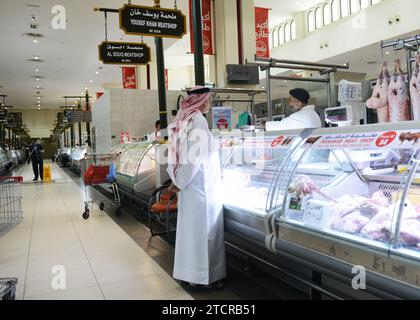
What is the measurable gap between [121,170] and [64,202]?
177 cm

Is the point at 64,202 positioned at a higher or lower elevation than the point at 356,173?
lower

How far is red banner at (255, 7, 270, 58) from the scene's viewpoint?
974cm

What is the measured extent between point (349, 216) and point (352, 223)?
84 millimetres

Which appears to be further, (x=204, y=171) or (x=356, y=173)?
(x=204, y=171)

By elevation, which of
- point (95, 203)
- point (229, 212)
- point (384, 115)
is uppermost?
point (384, 115)

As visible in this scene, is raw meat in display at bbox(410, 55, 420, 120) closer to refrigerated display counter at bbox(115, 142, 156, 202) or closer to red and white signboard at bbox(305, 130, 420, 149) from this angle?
red and white signboard at bbox(305, 130, 420, 149)

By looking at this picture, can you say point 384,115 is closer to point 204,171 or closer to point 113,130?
point 204,171

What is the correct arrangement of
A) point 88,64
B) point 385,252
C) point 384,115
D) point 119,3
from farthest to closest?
1. point 88,64
2. point 119,3
3. point 384,115
4. point 385,252

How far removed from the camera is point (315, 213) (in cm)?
271

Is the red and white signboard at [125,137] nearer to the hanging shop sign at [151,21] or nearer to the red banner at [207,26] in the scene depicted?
the red banner at [207,26]

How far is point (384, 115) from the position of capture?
2920 mm
